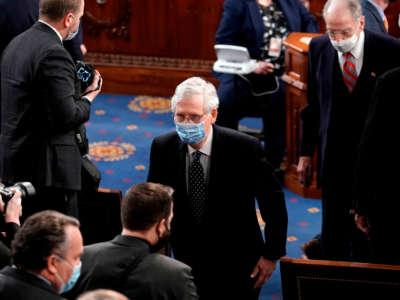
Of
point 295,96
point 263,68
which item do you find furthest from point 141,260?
point 263,68

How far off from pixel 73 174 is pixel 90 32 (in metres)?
4.21

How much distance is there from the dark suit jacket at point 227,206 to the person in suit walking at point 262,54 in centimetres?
241

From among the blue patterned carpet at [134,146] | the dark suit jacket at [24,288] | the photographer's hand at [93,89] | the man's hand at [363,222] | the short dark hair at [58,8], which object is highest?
the short dark hair at [58,8]

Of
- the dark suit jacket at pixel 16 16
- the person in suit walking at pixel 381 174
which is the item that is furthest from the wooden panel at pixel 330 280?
the dark suit jacket at pixel 16 16

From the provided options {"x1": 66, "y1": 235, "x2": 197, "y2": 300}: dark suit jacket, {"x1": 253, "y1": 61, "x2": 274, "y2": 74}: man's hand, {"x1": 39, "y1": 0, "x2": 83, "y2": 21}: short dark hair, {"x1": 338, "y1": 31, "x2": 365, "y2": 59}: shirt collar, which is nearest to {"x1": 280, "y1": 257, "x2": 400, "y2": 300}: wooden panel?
→ {"x1": 66, "y1": 235, "x2": 197, "y2": 300}: dark suit jacket

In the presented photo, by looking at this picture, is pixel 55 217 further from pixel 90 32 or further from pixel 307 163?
pixel 90 32

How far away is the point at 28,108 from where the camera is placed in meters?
3.63

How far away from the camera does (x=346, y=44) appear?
12.5ft

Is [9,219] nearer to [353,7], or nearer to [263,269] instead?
[263,269]

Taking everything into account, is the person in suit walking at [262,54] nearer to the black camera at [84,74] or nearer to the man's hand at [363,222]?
the black camera at [84,74]

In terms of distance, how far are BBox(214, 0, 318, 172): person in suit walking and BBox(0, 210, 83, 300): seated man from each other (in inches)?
139

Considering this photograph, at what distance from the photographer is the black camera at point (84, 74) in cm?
383

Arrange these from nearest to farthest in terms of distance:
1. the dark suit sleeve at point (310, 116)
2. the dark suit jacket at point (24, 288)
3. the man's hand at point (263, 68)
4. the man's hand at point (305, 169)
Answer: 1. the dark suit jacket at point (24, 288)
2. the dark suit sleeve at point (310, 116)
3. the man's hand at point (305, 169)
4. the man's hand at point (263, 68)

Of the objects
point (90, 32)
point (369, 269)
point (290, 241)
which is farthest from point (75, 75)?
point (90, 32)
